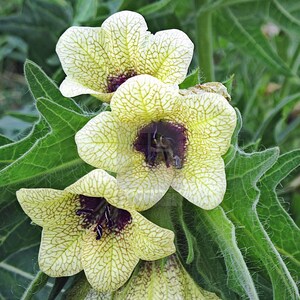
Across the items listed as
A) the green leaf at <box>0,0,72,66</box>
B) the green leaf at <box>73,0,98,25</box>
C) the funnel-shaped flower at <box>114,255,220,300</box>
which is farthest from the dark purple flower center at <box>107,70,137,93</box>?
the green leaf at <box>0,0,72,66</box>

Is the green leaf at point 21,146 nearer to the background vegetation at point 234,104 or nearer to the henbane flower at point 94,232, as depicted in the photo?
the background vegetation at point 234,104

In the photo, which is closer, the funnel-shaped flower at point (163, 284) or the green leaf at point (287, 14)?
the funnel-shaped flower at point (163, 284)

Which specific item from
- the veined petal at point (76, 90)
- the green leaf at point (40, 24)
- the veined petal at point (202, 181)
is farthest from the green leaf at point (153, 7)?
the veined petal at point (202, 181)

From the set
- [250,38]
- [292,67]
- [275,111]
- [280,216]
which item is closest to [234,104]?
[275,111]

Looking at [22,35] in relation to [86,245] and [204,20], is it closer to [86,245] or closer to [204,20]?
[204,20]

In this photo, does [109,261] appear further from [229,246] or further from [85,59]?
[85,59]
